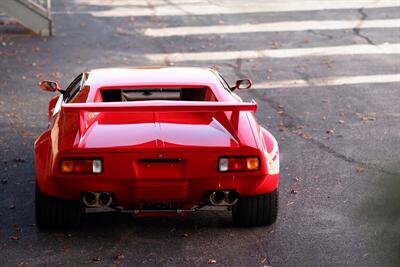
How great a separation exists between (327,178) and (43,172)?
309cm

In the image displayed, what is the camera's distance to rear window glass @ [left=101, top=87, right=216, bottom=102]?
6.66 m

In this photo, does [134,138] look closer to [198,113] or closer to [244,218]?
[198,113]

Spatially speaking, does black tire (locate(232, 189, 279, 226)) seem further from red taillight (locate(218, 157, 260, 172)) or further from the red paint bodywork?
red taillight (locate(218, 157, 260, 172))

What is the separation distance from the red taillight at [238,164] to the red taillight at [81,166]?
0.81 metres

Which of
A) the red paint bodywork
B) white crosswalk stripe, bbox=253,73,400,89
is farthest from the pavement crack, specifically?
the red paint bodywork

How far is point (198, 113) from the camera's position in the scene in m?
6.22

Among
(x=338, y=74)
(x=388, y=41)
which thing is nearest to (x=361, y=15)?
(x=388, y=41)

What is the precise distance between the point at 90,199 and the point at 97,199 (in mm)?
65

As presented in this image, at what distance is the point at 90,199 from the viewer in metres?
5.73

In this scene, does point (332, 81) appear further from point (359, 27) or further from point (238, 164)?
point (238, 164)

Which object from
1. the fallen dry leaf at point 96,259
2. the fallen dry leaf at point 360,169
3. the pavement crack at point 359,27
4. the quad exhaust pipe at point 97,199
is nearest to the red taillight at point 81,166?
the quad exhaust pipe at point 97,199

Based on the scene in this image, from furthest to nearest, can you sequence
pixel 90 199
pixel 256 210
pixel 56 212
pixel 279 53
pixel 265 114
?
pixel 279 53
pixel 265 114
pixel 256 210
pixel 56 212
pixel 90 199

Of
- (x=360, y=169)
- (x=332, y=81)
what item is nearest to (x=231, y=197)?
(x=360, y=169)

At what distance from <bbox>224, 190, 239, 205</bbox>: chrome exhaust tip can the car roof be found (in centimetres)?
120
